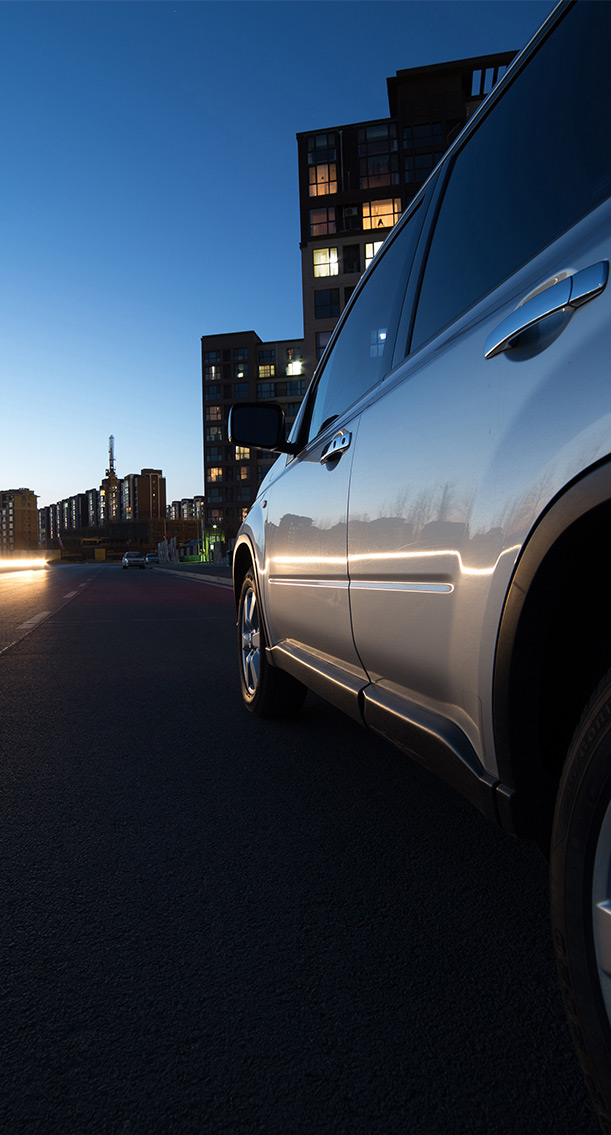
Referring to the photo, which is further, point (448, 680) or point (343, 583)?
point (343, 583)

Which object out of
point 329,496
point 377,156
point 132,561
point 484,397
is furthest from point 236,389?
point 484,397

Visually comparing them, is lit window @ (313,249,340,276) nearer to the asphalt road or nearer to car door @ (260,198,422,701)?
car door @ (260,198,422,701)

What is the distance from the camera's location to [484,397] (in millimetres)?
1561

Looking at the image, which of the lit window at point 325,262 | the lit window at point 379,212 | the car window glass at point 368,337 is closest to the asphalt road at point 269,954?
the car window glass at point 368,337

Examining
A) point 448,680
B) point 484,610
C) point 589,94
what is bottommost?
point 448,680

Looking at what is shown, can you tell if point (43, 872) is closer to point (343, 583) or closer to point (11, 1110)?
point (11, 1110)

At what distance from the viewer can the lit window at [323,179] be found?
50562 millimetres

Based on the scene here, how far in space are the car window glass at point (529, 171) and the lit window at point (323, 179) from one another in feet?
177

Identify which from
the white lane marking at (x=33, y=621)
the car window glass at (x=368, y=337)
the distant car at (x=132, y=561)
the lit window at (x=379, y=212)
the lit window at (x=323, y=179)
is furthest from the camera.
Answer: the distant car at (x=132, y=561)

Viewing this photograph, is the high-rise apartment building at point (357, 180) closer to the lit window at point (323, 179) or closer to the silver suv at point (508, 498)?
the lit window at point (323, 179)

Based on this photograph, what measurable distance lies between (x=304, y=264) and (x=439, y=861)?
175 ft

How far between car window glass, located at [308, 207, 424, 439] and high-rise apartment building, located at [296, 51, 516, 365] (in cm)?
4421

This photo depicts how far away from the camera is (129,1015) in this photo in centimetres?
153

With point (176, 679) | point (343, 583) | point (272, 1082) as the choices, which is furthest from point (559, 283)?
point (176, 679)
